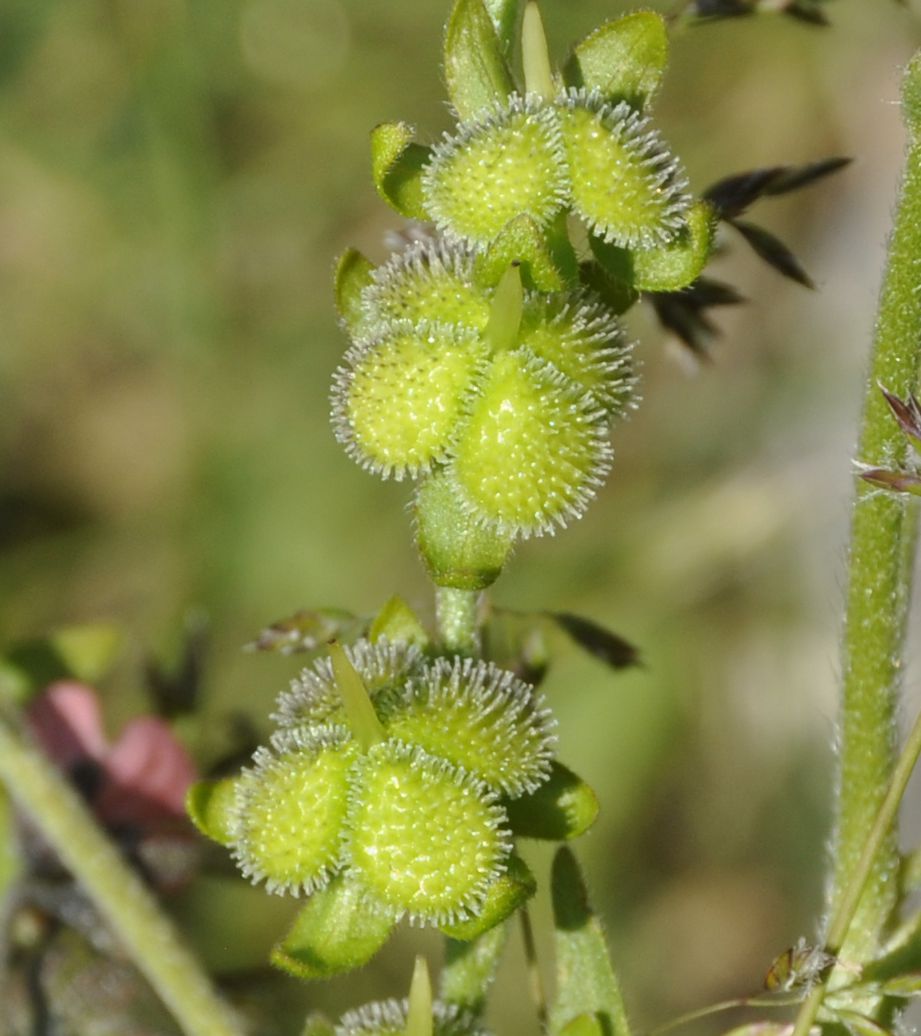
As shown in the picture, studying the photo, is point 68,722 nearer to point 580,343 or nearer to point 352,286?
point 352,286

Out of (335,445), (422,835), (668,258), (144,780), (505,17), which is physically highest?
(505,17)

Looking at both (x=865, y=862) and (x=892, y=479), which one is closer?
(x=892, y=479)

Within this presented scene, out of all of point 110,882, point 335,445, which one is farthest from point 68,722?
point 335,445

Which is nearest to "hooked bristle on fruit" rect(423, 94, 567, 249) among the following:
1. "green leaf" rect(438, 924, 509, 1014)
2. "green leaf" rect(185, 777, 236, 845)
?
"green leaf" rect(185, 777, 236, 845)

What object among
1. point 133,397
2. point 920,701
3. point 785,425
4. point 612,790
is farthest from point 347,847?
point 133,397

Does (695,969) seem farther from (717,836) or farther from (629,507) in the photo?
(629,507)

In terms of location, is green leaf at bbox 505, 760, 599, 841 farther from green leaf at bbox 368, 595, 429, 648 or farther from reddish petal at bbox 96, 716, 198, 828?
reddish petal at bbox 96, 716, 198, 828
